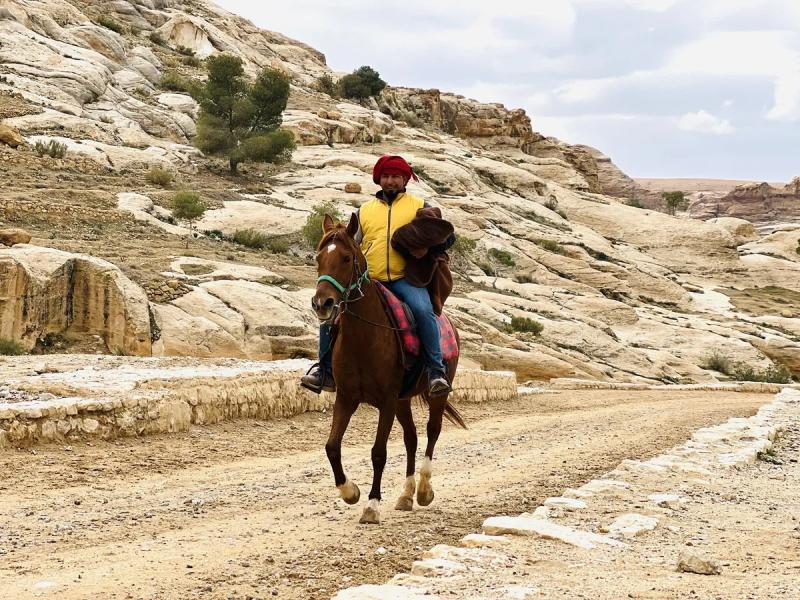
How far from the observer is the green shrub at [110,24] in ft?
255

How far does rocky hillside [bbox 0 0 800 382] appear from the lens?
22164mm

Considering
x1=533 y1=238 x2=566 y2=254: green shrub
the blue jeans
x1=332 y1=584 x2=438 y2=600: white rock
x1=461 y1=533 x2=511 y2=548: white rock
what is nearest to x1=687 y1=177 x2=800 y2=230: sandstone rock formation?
x1=533 y1=238 x2=566 y2=254: green shrub

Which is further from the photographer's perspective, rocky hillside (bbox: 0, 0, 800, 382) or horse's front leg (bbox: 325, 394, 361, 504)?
rocky hillside (bbox: 0, 0, 800, 382)

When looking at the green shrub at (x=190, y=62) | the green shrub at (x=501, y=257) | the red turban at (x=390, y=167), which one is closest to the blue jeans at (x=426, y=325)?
the red turban at (x=390, y=167)

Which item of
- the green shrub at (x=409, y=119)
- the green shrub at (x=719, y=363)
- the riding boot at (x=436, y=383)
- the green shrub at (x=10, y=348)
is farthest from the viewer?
the green shrub at (x=409, y=119)

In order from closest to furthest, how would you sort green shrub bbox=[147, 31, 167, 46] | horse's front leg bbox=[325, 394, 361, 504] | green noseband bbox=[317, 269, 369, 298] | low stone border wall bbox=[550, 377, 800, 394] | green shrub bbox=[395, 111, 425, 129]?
1. green noseband bbox=[317, 269, 369, 298]
2. horse's front leg bbox=[325, 394, 361, 504]
3. low stone border wall bbox=[550, 377, 800, 394]
4. green shrub bbox=[147, 31, 167, 46]
5. green shrub bbox=[395, 111, 425, 129]

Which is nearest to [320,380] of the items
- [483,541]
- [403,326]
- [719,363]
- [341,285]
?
[403,326]

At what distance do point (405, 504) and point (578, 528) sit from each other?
1.99 metres

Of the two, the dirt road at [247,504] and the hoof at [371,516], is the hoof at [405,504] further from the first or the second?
the hoof at [371,516]

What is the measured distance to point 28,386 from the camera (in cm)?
1255

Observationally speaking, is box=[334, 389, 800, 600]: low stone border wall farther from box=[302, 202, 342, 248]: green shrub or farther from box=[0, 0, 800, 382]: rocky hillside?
box=[302, 202, 342, 248]: green shrub

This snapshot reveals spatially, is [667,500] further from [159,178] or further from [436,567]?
[159,178]

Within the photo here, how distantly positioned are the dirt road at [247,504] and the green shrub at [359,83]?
8547 centimetres

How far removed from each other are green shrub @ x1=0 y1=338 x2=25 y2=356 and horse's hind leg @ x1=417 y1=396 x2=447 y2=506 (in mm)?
11903
